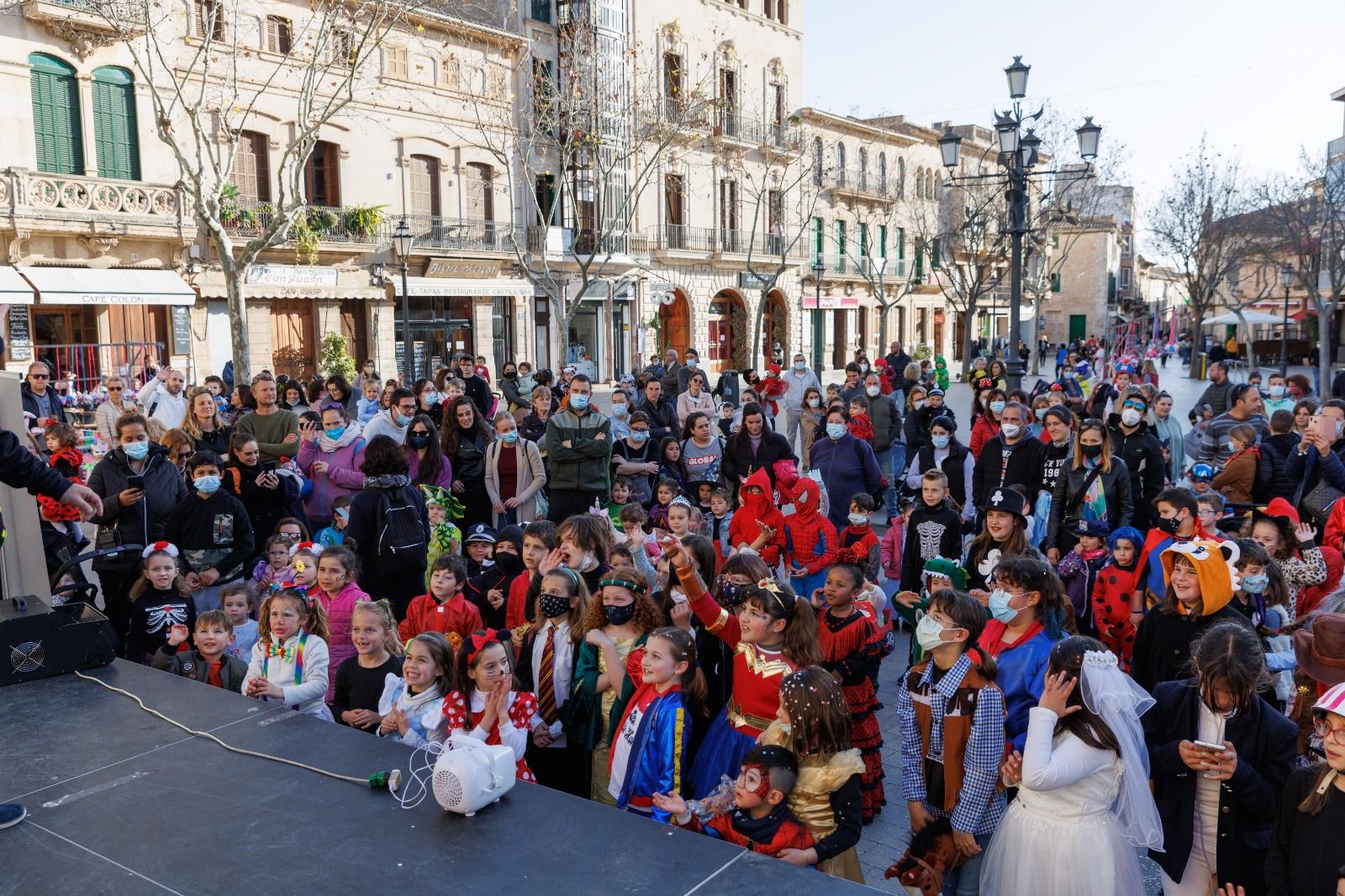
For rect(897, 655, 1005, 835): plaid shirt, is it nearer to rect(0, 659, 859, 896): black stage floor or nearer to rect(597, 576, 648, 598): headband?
rect(597, 576, 648, 598): headband

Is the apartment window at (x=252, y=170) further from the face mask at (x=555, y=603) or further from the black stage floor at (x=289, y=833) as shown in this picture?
the black stage floor at (x=289, y=833)

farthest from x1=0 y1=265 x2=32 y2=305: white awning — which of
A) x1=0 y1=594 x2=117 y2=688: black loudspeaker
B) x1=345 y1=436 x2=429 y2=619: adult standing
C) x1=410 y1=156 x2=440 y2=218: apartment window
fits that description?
x1=0 y1=594 x2=117 y2=688: black loudspeaker

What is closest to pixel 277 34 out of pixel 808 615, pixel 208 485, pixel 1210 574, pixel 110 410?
pixel 110 410

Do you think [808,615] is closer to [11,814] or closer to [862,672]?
[862,672]

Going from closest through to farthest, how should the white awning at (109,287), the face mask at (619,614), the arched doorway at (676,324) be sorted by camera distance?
1. the face mask at (619,614)
2. the white awning at (109,287)
3. the arched doorway at (676,324)

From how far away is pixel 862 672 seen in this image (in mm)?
5188

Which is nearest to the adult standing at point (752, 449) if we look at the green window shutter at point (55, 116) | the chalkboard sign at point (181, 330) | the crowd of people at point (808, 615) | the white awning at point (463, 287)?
the crowd of people at point (808, 615)

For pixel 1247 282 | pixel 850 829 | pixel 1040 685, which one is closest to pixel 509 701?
pixel 850 829

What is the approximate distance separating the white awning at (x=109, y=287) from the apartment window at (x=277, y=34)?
6057mm

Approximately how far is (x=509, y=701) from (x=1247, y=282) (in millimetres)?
72955

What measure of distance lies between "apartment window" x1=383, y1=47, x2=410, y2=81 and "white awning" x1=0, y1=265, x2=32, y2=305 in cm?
1093

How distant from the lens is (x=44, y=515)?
24.1 ft

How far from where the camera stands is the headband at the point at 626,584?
499 cm

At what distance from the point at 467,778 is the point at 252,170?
82.8 feet
